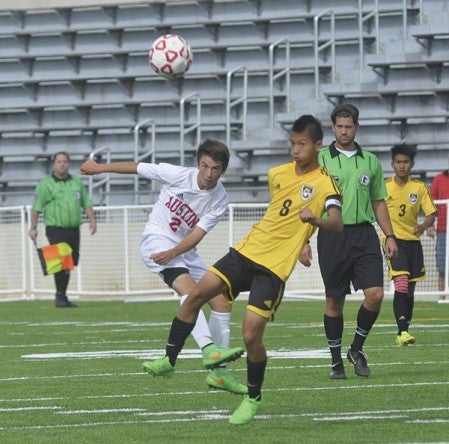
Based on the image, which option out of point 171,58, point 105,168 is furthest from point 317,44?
point 105,168

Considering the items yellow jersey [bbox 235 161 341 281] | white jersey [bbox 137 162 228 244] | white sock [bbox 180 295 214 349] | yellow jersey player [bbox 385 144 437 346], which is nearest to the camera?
yellow jersey [bbox 235 161 341 281]

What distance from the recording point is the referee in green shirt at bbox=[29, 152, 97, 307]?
20125 mm

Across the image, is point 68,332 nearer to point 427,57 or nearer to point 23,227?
point 23,227

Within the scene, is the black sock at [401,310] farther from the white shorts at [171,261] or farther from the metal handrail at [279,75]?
the metal handrail at [279,75]

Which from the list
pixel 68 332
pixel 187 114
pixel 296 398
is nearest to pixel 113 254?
pixel 187 114

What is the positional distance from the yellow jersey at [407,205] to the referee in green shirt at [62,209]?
283 inches

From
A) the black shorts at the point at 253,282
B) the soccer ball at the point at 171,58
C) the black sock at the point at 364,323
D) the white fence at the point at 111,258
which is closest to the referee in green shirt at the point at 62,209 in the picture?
the white fence at the point at 111,258

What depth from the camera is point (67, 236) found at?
2034 centimetres

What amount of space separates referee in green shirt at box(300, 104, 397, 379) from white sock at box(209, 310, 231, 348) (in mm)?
858

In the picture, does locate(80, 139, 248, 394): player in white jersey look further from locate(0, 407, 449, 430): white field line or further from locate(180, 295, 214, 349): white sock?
locate(0, 407, 449, 430): white field line

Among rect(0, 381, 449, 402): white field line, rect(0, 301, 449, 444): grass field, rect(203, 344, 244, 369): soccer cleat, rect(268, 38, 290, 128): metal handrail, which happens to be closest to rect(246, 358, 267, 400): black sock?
rect(0, 301, 449, 444): grass field

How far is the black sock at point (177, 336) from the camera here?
30.0 feet

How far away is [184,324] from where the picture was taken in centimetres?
912

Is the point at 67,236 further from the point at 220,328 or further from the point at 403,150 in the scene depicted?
the point at 220,328
